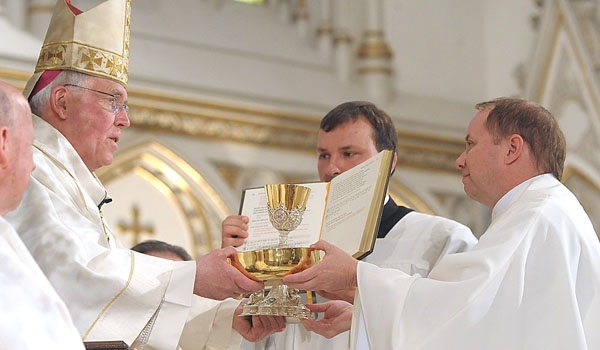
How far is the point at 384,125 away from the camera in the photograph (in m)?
5.12

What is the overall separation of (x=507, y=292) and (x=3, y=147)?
1856 mm

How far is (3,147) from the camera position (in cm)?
304

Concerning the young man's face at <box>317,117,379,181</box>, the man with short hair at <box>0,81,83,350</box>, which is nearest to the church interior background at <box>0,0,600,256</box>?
the young man's face at <box>317,117,379,181</box>

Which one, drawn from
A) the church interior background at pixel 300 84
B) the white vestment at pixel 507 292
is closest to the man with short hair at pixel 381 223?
the white vestment at pixel 507 292

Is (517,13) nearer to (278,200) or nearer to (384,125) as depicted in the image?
(384,125)

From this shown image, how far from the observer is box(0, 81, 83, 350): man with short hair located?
9.10ft

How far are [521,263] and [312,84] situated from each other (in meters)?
6.63

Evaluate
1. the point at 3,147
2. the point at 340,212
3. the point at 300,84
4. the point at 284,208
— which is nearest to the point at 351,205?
the point at 340,212

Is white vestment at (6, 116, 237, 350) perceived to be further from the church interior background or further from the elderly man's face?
the church interior background

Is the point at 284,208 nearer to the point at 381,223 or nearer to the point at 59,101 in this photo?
the point at 381,223

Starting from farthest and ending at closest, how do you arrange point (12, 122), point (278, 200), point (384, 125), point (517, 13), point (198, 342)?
point (517, 13), point (384, 125), point (198, 342), point (278, 200), point (12, 122)

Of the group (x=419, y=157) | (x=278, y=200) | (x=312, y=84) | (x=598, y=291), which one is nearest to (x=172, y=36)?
(x=312, y=84)

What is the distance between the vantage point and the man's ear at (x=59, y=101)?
445cm

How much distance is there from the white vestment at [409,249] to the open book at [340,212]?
0.52m
